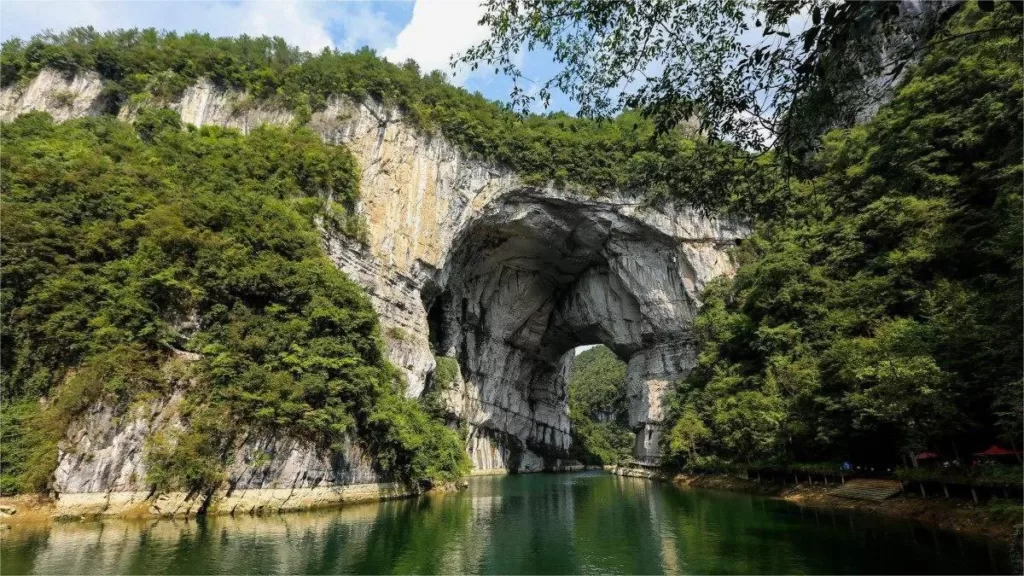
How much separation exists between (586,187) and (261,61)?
17.5 m

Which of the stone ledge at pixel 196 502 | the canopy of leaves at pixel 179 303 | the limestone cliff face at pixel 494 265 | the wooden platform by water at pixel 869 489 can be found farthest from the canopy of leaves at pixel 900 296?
the stone ledge at pixel 196 502

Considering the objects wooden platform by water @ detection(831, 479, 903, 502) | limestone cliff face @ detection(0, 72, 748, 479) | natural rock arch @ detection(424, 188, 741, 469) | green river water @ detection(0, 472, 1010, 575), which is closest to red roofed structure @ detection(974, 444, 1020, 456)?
green river water @ detection(0, 472, 1010, 575)

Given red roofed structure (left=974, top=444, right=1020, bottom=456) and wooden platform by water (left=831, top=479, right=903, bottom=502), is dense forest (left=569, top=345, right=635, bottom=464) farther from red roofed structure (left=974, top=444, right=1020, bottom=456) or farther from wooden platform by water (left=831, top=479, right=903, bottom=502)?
red roofed structure (left=974, top=444, right=1020, bottom=456)

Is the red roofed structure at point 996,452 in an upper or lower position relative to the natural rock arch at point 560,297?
lower

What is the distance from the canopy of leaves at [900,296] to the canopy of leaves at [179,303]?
1224 cm

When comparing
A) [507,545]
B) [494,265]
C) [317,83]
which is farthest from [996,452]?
[317,83]

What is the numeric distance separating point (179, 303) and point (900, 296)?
19412 mm

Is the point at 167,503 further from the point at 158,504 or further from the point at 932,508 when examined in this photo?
the point at 932,508

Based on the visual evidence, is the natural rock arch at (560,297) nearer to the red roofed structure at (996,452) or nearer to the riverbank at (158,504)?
the riverbank at (158,504)

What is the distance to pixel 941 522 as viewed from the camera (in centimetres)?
948

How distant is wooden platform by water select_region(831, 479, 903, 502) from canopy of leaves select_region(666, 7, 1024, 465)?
1.04 metres

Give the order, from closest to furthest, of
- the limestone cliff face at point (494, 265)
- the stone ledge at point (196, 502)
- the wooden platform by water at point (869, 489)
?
the stone ledge at point (196, 502)
the wooden platform by water at point (869, 489)
the limestone cliff face at point (494, 265)

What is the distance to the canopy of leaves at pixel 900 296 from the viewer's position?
996 cm

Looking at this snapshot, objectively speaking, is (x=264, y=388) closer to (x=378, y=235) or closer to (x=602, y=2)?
(x=378, y=235)
